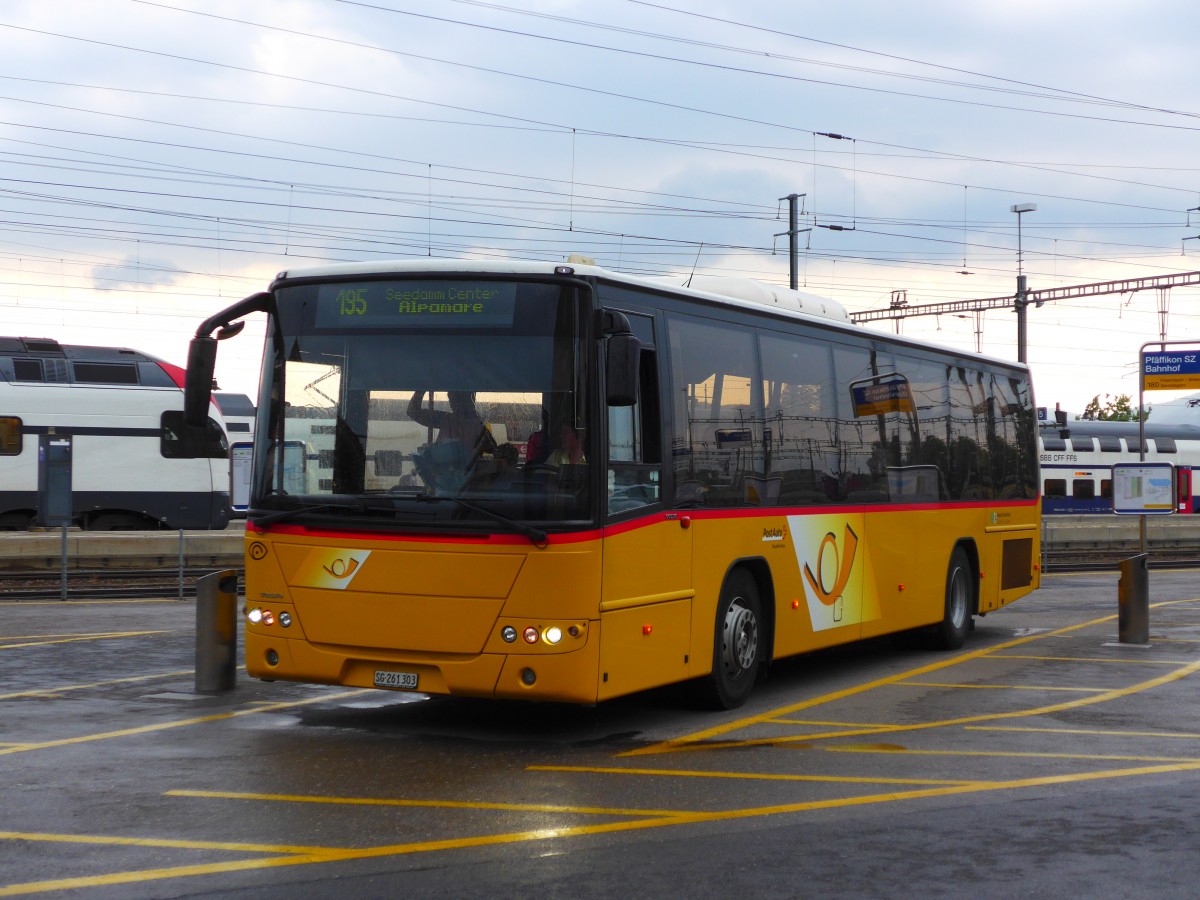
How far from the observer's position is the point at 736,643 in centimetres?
1070

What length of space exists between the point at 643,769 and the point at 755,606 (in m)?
2.91

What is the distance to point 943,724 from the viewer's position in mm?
10117

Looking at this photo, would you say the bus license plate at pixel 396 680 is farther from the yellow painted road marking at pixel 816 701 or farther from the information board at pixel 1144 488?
the information board at pixel 1144 488

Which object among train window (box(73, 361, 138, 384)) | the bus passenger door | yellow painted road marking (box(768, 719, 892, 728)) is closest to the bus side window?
the bus passenger door

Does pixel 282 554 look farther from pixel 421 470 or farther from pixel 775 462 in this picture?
pixel 775 462

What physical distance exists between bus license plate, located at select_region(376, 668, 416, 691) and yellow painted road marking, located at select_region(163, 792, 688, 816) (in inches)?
63.0

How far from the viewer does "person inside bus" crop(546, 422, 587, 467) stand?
8.86 m

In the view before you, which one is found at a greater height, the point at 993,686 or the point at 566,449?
the point at 566,449

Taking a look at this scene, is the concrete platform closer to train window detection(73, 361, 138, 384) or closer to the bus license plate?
train window detection(73, 361, 138, 384)

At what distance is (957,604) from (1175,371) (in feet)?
84.0

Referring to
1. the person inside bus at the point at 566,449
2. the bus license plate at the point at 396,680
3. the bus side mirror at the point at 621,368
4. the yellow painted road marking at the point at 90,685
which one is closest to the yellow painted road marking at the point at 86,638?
the yellow painted road marking at the point at 90,685

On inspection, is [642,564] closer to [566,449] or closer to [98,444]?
[566,449]

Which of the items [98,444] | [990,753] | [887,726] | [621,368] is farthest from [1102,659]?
[98,444]

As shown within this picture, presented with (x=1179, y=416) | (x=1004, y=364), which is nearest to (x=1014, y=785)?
(x=1004, y=364)
